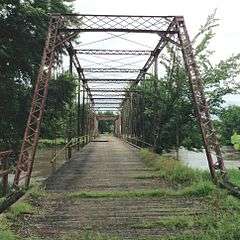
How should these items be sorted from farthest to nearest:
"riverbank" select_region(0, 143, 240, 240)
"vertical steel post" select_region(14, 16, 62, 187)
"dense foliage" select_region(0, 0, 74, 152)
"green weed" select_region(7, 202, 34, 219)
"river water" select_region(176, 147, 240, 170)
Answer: "river water" select_region(176, 147, 240, 170)
"dense foliage" select_region(0, 0, 74, 152)
"vertical steel post" select_region(14, 16, 62, 187)
"green weed" select_region(7, 202, 34, 219)
"riverbank" select_region(0, 143, 240, 240)

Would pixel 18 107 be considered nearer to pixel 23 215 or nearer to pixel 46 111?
pixel 46 111

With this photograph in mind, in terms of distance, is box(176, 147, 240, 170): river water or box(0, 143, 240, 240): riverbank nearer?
box(0, 143, 240, 240): riverbank

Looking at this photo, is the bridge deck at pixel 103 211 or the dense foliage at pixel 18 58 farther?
the dense foliage at pixel 18 58

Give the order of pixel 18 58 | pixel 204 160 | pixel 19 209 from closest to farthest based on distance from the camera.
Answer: pixel 19 209
pixel 18 58
pixel 204 160

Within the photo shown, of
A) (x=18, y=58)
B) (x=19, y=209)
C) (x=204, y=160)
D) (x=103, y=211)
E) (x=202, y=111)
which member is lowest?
(x=204, y=160)

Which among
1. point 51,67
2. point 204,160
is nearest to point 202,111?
point 51,67

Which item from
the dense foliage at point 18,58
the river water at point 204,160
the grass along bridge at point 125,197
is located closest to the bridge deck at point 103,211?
the grass along bridge at point 125,197

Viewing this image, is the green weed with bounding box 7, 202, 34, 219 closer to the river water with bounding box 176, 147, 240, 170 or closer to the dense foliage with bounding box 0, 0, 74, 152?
the dense foliage with bounding box 0, 0, 74, 152

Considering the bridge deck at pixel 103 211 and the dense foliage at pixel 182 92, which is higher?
the dense foliage at pixel 182 92

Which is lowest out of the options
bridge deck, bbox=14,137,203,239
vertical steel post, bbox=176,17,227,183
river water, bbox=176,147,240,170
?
river water, bbox=176,147,240,170

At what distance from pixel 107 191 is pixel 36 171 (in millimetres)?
17707

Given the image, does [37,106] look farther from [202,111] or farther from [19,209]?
[19,209]

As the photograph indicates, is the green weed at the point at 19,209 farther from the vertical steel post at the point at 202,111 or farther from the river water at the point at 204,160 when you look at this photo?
the river water at the point at 204,160

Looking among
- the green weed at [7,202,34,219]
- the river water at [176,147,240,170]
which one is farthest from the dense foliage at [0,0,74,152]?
A: the river water at [176,147,240,170]
